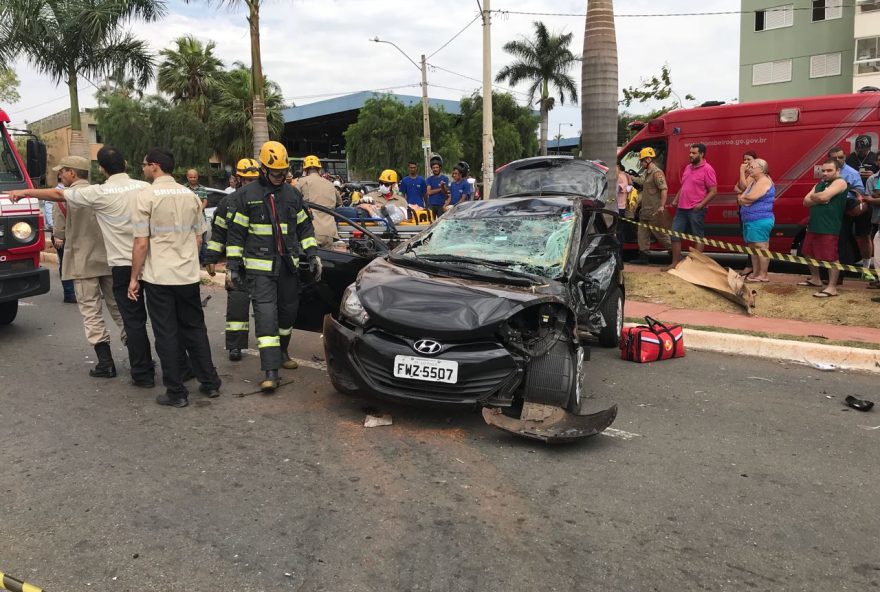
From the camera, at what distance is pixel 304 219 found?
18.2ft

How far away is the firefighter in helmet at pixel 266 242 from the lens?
17.2ft

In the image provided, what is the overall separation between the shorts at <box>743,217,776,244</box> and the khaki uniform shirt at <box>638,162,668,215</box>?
179 cm

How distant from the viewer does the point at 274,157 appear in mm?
5191

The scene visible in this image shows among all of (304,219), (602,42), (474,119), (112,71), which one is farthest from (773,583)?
(474,119)

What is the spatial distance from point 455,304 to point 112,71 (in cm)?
2115

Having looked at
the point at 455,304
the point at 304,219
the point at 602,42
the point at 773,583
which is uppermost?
the point at 602,42

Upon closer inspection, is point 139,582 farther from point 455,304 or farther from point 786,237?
point 786,237

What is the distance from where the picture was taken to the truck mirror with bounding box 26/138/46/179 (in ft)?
24.8

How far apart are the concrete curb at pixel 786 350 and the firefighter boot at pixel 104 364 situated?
544 centimetres

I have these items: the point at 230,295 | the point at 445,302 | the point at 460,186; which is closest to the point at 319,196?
the point at 230,295

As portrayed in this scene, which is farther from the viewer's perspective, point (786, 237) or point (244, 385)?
point (786, 237)

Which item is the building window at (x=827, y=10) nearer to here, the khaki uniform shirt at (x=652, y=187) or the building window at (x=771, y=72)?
the building window at (x=771, y=72)

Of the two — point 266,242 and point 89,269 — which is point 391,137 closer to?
point 89,269

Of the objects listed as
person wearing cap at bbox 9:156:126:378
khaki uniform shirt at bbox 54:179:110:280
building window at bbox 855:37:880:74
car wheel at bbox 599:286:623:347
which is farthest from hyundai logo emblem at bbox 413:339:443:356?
building window at bbox 855:37:880:74
